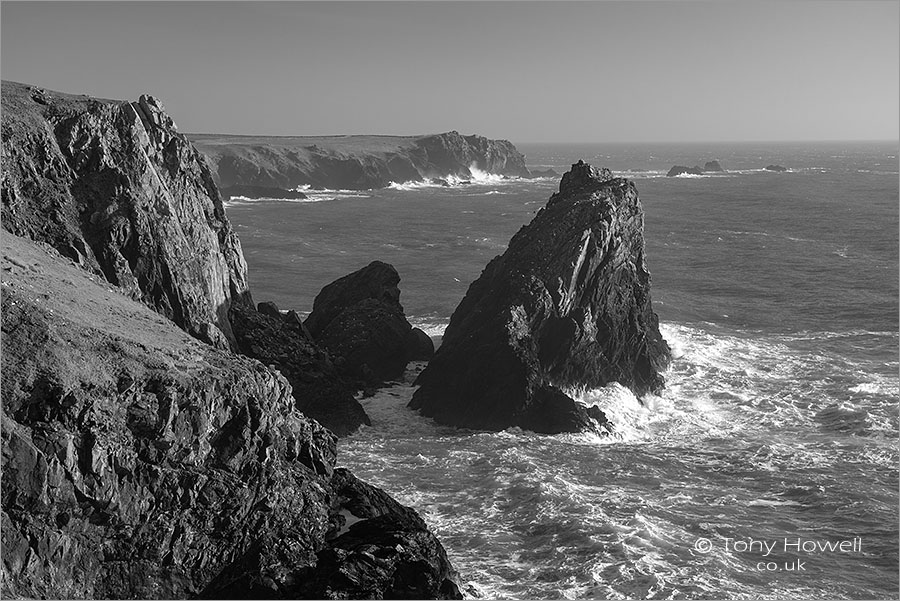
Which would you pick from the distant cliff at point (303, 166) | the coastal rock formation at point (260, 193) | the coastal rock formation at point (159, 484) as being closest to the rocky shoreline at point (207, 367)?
the coastal rock formation at point (159, 484)

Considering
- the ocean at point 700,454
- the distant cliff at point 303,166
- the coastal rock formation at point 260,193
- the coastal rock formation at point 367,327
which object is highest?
the distant cliff at point 303,166

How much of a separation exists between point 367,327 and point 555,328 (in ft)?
37.0

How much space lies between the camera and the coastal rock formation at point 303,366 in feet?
136

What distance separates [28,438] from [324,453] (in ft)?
36.2

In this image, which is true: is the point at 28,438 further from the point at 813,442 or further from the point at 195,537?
the point at 813,442

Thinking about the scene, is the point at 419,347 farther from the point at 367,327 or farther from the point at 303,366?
the point at 303,366

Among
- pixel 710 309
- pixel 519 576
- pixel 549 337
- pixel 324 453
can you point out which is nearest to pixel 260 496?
pixel 324 453

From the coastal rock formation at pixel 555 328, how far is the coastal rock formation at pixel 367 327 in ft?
9.41

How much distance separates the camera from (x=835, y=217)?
114m

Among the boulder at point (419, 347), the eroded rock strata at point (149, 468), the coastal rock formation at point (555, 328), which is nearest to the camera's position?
the eroded rock strata at point (149, 468)

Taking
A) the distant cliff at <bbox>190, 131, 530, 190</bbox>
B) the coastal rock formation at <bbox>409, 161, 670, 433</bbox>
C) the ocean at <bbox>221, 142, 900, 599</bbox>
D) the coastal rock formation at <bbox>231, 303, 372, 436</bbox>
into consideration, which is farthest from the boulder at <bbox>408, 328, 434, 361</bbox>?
the distant cliff at <bbox>190, 131, 530, 190</bbox>

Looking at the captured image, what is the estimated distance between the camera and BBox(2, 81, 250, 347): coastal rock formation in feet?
116

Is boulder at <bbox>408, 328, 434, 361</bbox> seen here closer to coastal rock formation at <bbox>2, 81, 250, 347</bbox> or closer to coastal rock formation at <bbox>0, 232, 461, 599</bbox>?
coastal rock formation at <bbox>2, 81, 250, 347</bbox>

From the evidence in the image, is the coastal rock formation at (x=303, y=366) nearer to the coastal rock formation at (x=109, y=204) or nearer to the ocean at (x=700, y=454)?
the ocean at (x=700, y=454)
